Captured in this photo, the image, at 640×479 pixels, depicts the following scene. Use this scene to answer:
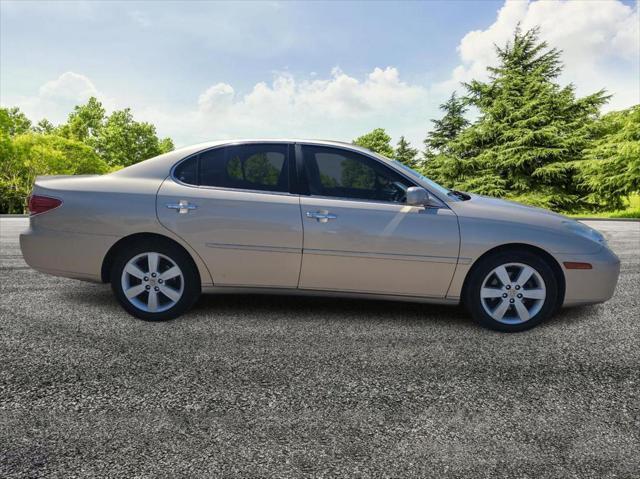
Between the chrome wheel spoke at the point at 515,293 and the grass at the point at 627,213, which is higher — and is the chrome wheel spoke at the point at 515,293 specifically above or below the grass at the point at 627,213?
below

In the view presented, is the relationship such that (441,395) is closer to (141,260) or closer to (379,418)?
(379,418)

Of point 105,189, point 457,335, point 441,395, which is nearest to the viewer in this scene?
point 441,395

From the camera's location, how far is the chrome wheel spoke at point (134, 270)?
405cm

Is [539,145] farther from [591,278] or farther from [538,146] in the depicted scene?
[591,278]

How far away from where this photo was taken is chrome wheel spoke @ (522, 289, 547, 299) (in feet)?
13.0

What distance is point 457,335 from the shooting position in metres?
3.84

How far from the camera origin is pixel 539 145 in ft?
99.9

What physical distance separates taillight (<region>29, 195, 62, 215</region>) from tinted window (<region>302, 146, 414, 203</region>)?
223cm

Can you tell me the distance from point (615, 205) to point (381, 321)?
32535mm

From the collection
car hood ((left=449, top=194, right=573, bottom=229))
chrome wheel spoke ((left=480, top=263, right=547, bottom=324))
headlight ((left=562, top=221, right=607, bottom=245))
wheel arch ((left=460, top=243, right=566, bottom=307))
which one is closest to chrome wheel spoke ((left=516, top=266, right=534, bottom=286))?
chrome wheel spoke ((left=480, top=263, right=547, bottom=324))

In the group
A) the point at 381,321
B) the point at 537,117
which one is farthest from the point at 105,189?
the point at 537,117

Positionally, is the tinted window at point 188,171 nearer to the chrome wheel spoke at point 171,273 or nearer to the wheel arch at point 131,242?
the wheel arch at point 131,242

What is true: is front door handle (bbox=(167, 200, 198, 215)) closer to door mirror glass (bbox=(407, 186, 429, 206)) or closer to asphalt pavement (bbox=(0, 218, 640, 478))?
asphalt pavement (bbox=(0, 218, 640, 478))

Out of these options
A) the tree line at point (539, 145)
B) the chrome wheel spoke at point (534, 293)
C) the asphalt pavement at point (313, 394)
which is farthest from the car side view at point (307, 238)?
the tree line at point (539, 145)
